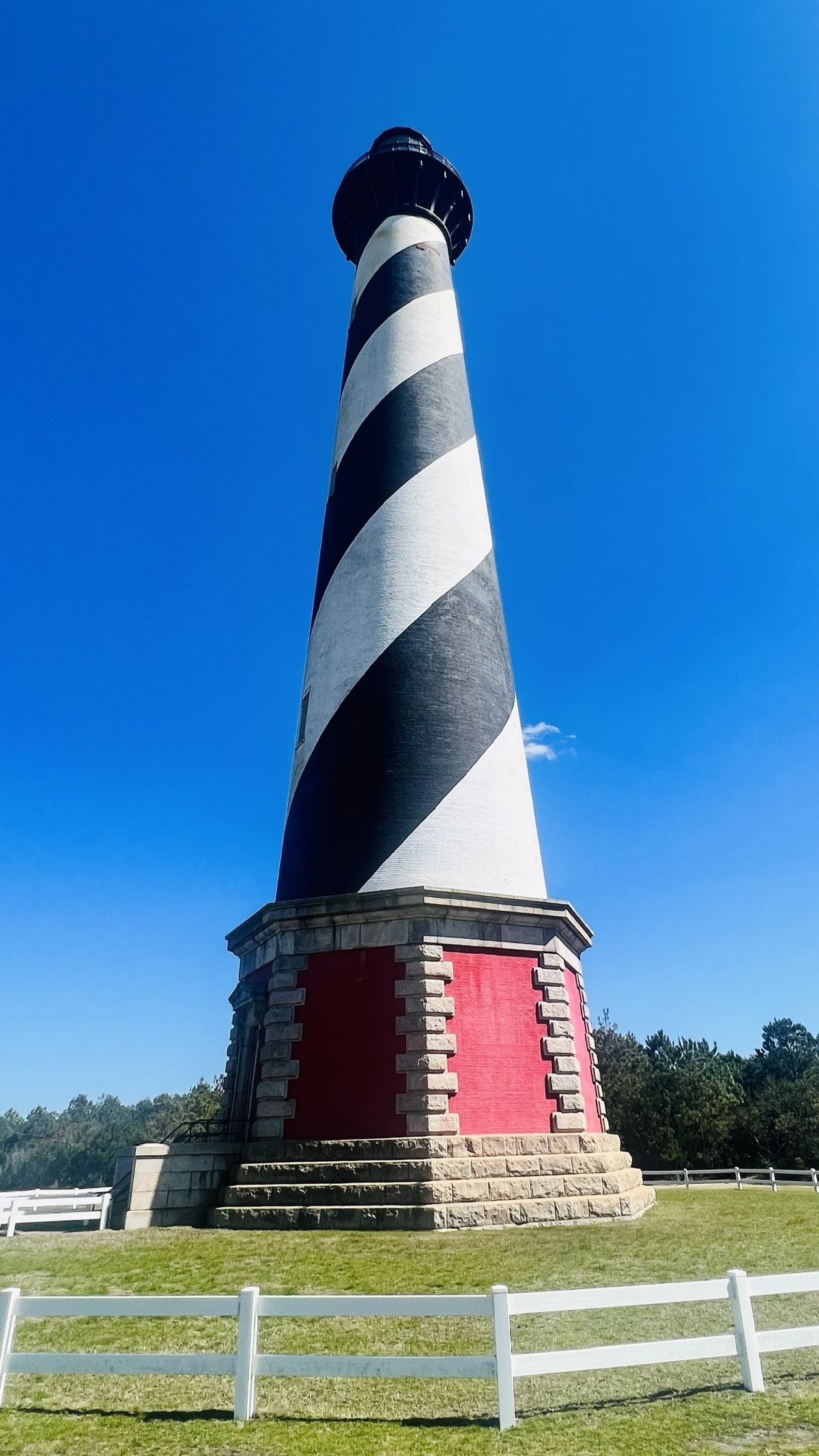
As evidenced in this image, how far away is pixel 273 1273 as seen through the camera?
7598 millimetres

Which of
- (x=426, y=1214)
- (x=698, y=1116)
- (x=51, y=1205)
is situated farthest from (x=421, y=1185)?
(x=698, y=1116)

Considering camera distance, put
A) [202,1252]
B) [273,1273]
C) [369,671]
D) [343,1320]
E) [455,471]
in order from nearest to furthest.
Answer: [343,1320], [273,1273], [202,1252], [369,671], [455,471]

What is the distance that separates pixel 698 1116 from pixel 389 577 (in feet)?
133

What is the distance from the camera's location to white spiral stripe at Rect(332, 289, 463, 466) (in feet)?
54.0

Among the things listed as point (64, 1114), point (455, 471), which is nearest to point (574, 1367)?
point (455, 471)

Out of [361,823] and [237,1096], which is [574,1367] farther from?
[237,1096]

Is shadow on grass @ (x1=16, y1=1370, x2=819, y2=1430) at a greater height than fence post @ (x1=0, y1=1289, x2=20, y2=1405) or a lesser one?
lesser

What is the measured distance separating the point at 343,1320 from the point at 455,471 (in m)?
13.1

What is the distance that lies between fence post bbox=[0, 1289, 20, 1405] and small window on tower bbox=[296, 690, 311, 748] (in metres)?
10.1

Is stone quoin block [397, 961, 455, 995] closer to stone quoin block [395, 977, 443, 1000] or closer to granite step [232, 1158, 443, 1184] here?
stone quoin block [395, 977, 443, 1000]

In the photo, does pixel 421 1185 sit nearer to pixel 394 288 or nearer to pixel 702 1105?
pixel 394 288

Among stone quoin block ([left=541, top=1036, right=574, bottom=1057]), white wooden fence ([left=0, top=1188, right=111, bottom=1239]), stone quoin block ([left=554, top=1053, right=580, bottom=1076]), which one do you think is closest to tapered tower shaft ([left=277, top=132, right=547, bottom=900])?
stone quoin block ([left=541, top=1036, right=574, bottom=1057])

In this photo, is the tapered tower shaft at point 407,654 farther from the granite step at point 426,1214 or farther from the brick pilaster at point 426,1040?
the granite step at point 426,1214

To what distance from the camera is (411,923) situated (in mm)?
11383
